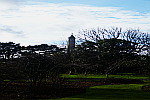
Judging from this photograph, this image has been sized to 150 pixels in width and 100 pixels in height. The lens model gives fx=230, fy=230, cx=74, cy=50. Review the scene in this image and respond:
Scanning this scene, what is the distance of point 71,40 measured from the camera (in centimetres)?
2784

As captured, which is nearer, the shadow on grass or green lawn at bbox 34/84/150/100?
green lawn at bbox 34/84/150/100

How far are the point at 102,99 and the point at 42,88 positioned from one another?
321cm

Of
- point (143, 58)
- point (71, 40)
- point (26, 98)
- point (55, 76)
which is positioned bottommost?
point (26, 98)

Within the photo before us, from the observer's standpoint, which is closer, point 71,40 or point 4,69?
point 4,69

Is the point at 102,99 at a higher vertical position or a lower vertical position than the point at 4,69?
lower

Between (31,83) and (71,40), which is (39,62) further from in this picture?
(71,40)

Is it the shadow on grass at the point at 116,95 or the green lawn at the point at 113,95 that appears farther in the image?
the shadow on grass at the point at 116,95

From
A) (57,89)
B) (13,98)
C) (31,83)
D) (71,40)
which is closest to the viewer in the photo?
(13,98)

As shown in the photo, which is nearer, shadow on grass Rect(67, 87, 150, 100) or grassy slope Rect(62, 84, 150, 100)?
grassy slope Rect(62, 84, 150, 100)

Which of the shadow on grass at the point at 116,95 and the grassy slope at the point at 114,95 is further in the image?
the shadow on grass at the point at 116,95

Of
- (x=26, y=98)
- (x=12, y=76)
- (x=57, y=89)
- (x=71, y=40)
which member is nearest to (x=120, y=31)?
(x=71, y=40)

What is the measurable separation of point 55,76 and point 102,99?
262 cm

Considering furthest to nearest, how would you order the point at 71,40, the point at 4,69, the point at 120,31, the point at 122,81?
1. the point at 71,40
2. the point at 120,31
3. the point at 122,81
4. the point at 4,69

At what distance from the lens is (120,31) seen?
24484 mm
